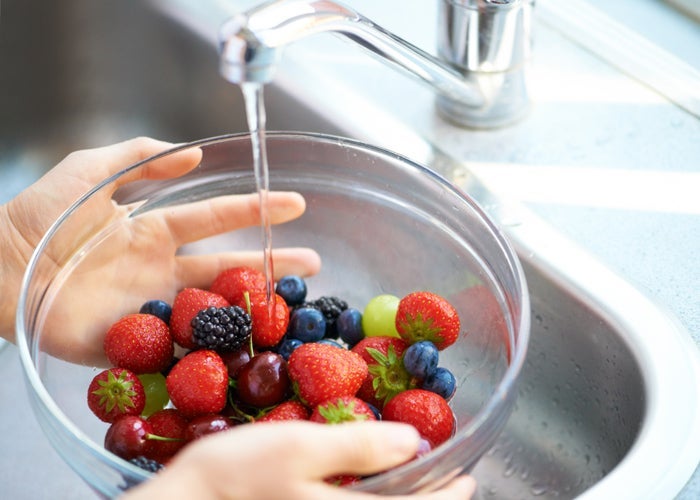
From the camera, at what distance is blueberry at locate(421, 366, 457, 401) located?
876mm

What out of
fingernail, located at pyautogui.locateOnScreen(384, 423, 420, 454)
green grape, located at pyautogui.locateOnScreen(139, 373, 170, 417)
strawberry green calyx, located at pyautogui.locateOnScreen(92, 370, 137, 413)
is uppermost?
fingernail, located at pyautogui.locateOnScreen(384, 423, 420, 454)

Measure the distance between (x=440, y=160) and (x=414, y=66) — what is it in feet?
0.55

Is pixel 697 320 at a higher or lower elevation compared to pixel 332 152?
lower

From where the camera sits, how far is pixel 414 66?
1001 millimetres

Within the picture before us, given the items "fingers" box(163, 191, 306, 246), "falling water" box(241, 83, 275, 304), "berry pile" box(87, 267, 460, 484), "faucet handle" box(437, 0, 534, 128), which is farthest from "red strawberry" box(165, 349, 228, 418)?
"faucet handle" box(437, 0, 534, 128)

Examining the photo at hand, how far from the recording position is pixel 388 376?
35.4 inches

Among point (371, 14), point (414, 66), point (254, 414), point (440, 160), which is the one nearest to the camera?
point (254, 414)

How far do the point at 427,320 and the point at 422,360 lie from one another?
0.16 feet

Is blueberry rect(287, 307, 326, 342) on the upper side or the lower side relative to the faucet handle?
lower

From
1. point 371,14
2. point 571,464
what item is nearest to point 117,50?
point 371,14

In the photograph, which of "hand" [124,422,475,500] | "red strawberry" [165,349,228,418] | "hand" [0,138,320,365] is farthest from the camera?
"hand" [0,138,320,365]

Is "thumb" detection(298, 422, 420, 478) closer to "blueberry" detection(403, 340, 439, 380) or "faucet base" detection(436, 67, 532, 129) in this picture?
"blueberry" detection(403, 340, 439, 380)

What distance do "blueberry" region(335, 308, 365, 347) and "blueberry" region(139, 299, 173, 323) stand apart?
0.58 feet

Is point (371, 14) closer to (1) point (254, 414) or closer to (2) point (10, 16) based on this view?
(2) point (10, 16)
